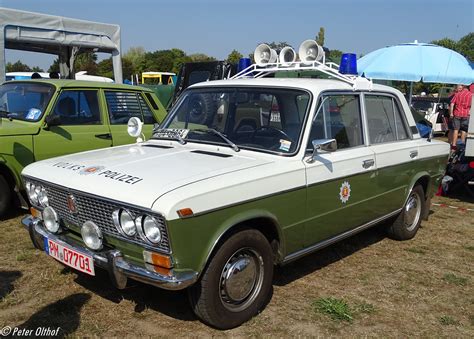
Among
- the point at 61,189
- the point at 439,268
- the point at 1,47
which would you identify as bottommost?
the point at 439,268

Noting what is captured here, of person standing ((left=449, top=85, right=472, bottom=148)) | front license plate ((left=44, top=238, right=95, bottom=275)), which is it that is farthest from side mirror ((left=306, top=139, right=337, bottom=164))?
person standing ((left=449, top=85, right=472, bottom=148))

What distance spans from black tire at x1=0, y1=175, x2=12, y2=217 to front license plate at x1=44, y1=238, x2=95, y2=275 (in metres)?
2.53

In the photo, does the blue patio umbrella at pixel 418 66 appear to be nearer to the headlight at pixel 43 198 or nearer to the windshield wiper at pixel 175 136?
the windshield wiper at pixel 175 136

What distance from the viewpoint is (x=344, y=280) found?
4258mm

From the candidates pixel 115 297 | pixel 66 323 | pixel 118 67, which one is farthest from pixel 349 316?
pixel 118 67

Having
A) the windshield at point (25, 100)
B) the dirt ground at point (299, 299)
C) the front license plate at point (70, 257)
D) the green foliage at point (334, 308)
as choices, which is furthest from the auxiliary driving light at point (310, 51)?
the windshield at point (25, 100)

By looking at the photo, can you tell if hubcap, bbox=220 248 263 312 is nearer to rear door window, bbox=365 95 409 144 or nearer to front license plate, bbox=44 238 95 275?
front license plate, bbox=44 238 95 275

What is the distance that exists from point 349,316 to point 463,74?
8.21 metres

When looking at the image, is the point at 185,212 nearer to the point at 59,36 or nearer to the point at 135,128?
the point at 135,128

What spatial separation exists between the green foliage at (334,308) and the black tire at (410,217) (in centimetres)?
188

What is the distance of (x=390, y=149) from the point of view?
4711 millimetres

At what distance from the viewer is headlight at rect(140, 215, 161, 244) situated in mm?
2807

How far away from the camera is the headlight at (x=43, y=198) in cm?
362

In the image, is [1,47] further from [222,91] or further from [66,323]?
[66,323]
